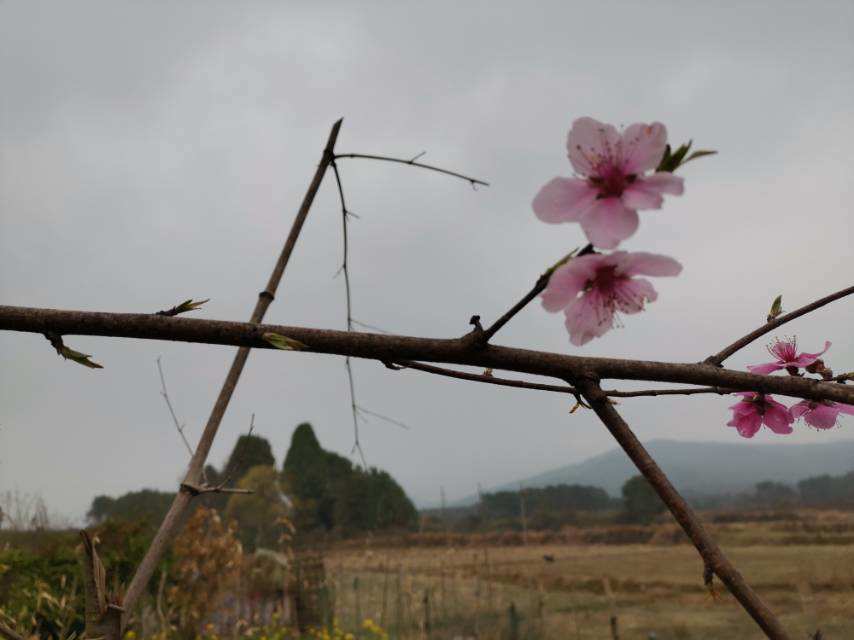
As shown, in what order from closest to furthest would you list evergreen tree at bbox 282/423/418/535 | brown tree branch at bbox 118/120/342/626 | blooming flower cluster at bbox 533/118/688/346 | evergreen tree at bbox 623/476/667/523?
blooming flower cluster at bbox 533/118/688/346, brown tree branch at bbox 118/120/342/626, evergreen tree at bbox 623/476/667/523, evergreen tree at bbox 282/423/418/535

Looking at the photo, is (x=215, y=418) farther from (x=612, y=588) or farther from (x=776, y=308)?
(x=612, y=588)

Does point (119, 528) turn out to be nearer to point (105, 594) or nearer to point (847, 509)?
point (105, 594)

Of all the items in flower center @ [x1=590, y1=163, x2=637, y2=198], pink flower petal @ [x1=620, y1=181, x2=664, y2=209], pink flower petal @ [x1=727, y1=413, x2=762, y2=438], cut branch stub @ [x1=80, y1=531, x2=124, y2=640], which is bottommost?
cut branch stub @ [x1=80, y1=531, x2=124, y2=640]

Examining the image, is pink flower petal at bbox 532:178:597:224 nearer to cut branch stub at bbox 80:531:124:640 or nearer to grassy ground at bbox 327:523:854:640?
cut branch stub at bbox 80:531:124:640

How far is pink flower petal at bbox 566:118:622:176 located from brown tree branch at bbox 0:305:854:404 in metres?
0.19

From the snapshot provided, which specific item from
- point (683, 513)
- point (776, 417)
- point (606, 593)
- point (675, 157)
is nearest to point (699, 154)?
point (675, 157)

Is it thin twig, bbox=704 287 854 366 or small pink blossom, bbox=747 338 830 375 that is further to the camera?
small pink blossom, bbox=747 338 830 375

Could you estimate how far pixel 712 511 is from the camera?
43.2 feet

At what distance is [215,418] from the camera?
3.28ft

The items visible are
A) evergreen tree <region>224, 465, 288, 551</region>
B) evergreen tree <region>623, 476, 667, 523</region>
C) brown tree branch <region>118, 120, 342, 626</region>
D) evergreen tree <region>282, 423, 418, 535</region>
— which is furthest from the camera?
evergreen tree <region>282, 423, 418, 535</region>

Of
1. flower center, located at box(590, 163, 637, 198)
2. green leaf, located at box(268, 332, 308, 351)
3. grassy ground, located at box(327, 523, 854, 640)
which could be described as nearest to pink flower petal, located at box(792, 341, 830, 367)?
flower center, located at box(590, 163, 637, 198)

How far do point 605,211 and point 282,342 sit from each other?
0.29 metres

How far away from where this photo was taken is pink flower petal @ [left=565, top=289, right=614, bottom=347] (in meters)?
0.66

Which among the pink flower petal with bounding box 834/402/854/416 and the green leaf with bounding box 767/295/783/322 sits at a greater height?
the green leaf with bounding box 767/295/783/322
